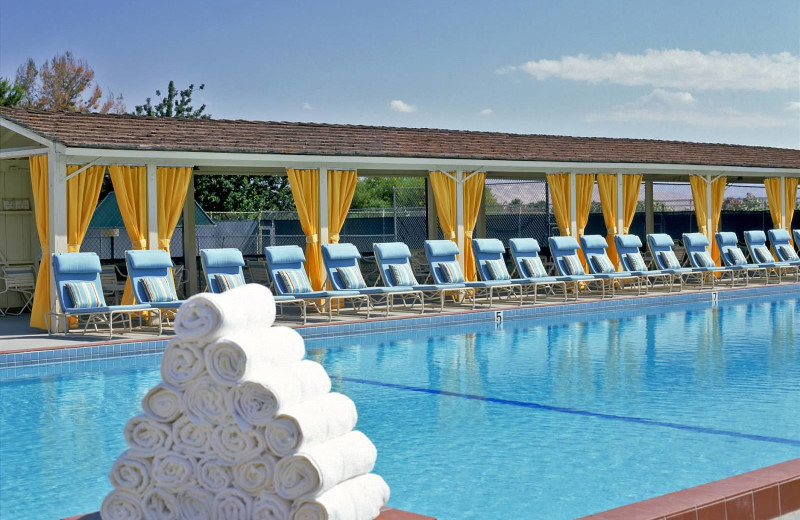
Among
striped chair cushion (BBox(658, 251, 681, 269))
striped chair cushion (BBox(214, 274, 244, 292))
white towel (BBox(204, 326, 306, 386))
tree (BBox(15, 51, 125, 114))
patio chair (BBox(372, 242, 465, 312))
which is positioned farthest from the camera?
tree (BBox(15, 51, 125, 114))

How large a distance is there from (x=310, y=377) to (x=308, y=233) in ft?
32.3

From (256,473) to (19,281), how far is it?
1096cm

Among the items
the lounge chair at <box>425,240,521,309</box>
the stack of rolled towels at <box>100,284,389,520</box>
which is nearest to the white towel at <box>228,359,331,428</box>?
the stack of rolled towels at <box>100,284,389,520</box>

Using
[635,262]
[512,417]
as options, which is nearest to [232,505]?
[512,417]

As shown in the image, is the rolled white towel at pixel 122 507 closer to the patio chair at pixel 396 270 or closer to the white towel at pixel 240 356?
the white towel at pixel 240 356

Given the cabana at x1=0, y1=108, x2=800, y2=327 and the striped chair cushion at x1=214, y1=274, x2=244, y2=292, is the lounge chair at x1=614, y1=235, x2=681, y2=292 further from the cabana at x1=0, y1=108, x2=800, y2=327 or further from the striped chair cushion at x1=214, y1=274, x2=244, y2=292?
the striped chair cushion at x1=214, y1=274, x2=244, y2=292

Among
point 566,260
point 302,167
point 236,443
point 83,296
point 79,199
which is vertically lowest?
point 236,443

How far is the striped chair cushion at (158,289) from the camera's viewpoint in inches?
439

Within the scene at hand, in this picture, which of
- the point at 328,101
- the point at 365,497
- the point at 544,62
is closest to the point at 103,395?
the point at 365,497

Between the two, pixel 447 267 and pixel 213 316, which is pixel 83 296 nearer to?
pixel 447 267

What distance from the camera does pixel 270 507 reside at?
3518 mm

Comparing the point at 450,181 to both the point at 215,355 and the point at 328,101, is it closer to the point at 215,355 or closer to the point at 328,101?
the point at 215,355

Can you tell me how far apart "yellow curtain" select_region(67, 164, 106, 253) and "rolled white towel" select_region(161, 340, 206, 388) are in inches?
324

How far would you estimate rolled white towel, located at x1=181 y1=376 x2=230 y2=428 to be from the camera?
3.60 meters
